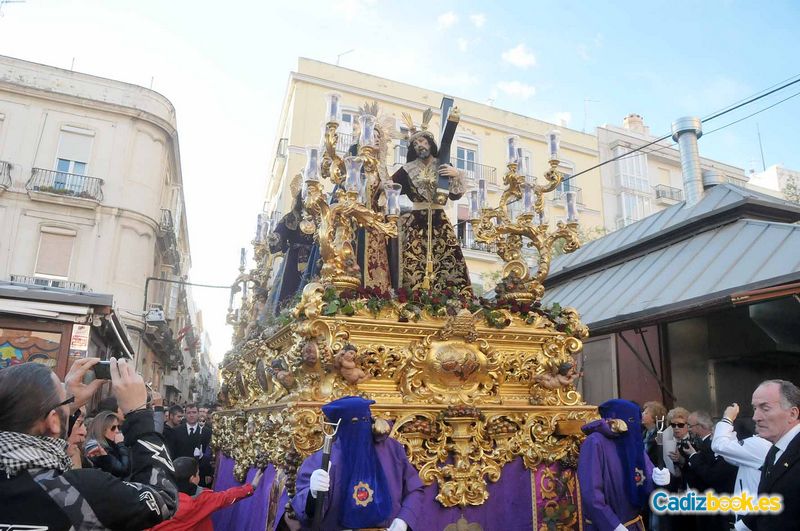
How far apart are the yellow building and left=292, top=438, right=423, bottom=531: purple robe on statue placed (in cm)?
1524

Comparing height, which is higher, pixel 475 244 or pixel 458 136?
pixel 458 136

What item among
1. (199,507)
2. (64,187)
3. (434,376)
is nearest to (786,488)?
(434,376)

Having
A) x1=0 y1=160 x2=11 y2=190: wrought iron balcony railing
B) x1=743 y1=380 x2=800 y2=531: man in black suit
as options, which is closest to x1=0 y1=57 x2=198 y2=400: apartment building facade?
x1=0 y1=160 x2=11 y2=190: wrought iron balcony railing

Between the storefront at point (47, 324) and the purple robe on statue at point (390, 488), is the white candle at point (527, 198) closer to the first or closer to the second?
the purple robe on statue at point (390, 488)

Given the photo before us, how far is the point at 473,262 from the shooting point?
22750 millimetres

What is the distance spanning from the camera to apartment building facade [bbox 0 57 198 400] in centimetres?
1923

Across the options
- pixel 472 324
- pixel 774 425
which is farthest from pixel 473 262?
pixel 774 425

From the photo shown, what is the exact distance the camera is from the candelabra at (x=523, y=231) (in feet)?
20.3

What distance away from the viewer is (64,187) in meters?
19.9

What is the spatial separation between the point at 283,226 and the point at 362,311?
3.82 metres

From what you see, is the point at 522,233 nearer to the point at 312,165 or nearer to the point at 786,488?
the point at 312,165

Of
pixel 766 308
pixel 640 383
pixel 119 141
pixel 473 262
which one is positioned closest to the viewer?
pixel 766 308

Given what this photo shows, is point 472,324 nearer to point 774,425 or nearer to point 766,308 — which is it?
point 774,425

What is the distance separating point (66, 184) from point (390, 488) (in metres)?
20.1
